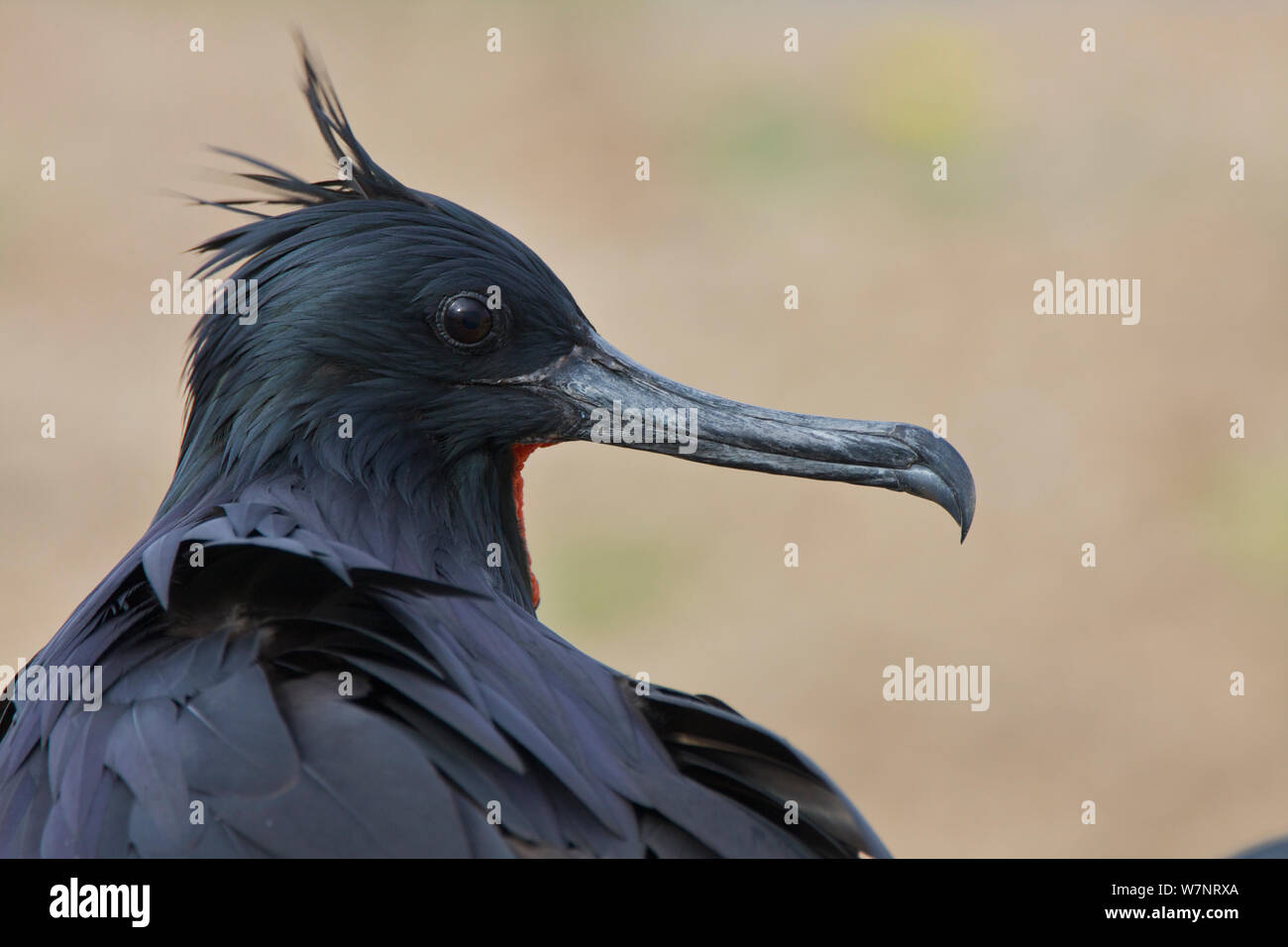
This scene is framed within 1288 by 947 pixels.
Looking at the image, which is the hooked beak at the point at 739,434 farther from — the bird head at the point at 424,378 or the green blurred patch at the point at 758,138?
the green blurred patch at the point at 758,138

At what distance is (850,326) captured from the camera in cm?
1131

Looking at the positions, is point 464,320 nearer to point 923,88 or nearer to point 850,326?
point 850,326

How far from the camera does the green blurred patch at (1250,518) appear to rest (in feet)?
31.0

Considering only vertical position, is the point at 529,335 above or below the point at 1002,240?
below

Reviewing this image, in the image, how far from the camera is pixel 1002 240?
12156 mm

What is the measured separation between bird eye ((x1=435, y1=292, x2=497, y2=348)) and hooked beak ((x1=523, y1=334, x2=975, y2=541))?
0.57 feet

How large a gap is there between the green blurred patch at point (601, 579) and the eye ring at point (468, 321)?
541 cm

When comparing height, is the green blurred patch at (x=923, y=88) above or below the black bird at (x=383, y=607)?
above

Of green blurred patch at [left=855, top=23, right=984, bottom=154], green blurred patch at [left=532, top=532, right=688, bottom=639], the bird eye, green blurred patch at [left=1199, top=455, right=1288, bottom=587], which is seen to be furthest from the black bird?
green blurred patch at [left=855, top=23, right=984, bottom=154]

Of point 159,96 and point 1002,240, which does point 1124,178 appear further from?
point 159,96

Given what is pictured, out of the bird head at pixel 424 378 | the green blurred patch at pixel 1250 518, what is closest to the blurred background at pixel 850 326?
the green blurred patch at pixel 1250 518
